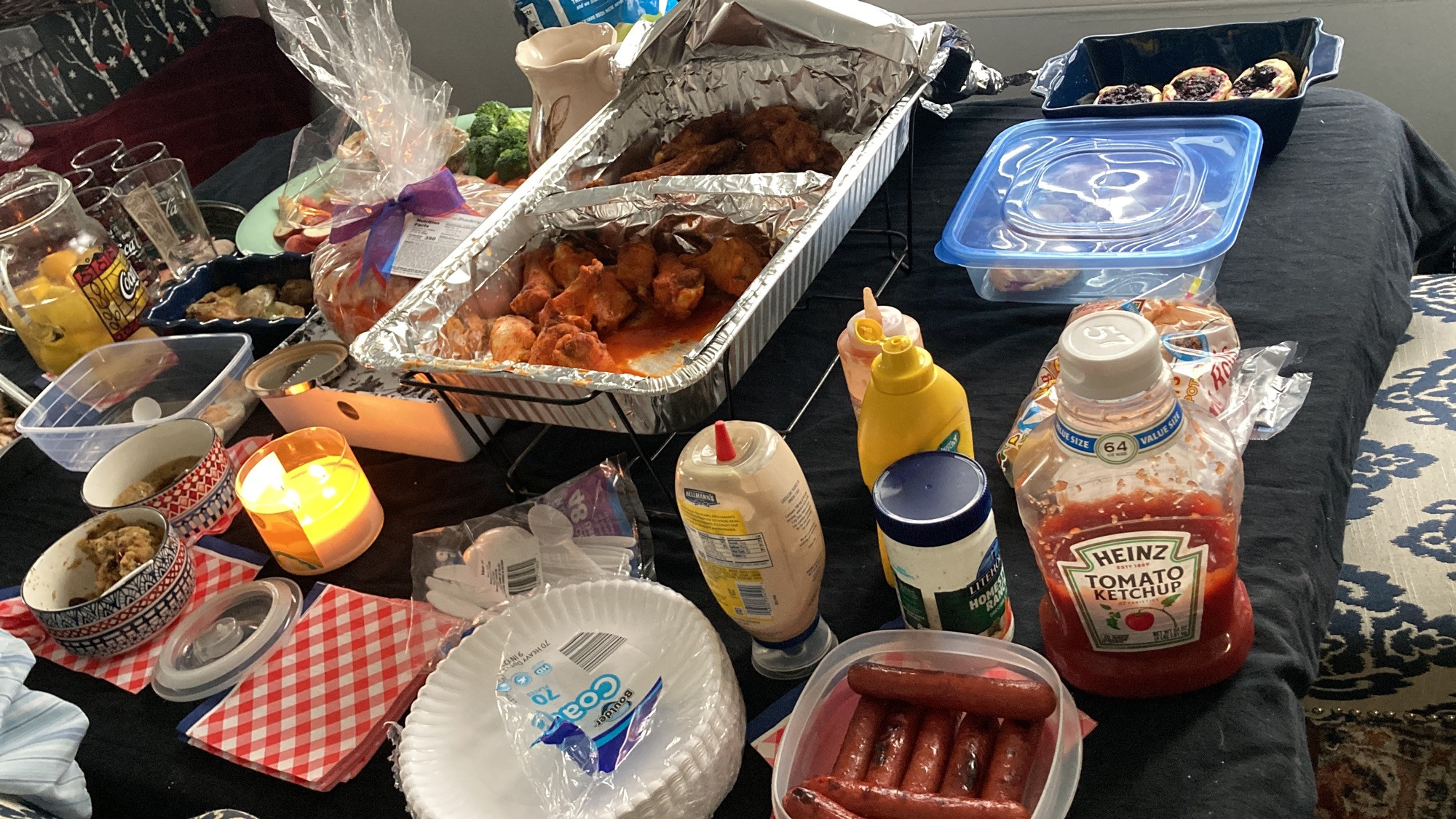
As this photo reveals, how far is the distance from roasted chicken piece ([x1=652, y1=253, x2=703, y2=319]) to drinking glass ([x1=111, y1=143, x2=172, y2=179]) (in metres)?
0.98

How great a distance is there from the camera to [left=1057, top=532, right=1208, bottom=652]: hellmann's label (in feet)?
2.19

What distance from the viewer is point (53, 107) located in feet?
8.86

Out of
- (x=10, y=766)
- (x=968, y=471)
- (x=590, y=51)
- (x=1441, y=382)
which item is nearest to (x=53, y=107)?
(x=590, y=51)

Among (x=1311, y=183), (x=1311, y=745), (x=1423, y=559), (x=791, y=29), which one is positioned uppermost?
(x=791, y=29)

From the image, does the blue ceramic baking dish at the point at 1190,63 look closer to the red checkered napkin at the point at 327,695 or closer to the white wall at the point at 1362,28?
the white wall at the point at 1362,28

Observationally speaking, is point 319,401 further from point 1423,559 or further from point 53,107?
point 53,107

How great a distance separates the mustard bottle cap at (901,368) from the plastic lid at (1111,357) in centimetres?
15

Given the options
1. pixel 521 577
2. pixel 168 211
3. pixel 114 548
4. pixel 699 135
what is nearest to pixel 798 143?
pixel 699 135

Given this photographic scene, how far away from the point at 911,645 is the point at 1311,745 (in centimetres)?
72

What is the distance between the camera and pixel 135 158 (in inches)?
67.8

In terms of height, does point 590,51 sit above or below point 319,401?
above

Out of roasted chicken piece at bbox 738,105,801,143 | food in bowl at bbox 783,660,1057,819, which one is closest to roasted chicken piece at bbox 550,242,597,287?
roasted chicken piece at bbox 738,105,801,143

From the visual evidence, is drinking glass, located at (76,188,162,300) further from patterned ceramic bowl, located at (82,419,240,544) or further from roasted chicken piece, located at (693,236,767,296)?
roasted chicken piece, located at (693,236,767,296)

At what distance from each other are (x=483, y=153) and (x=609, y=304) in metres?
0.60
